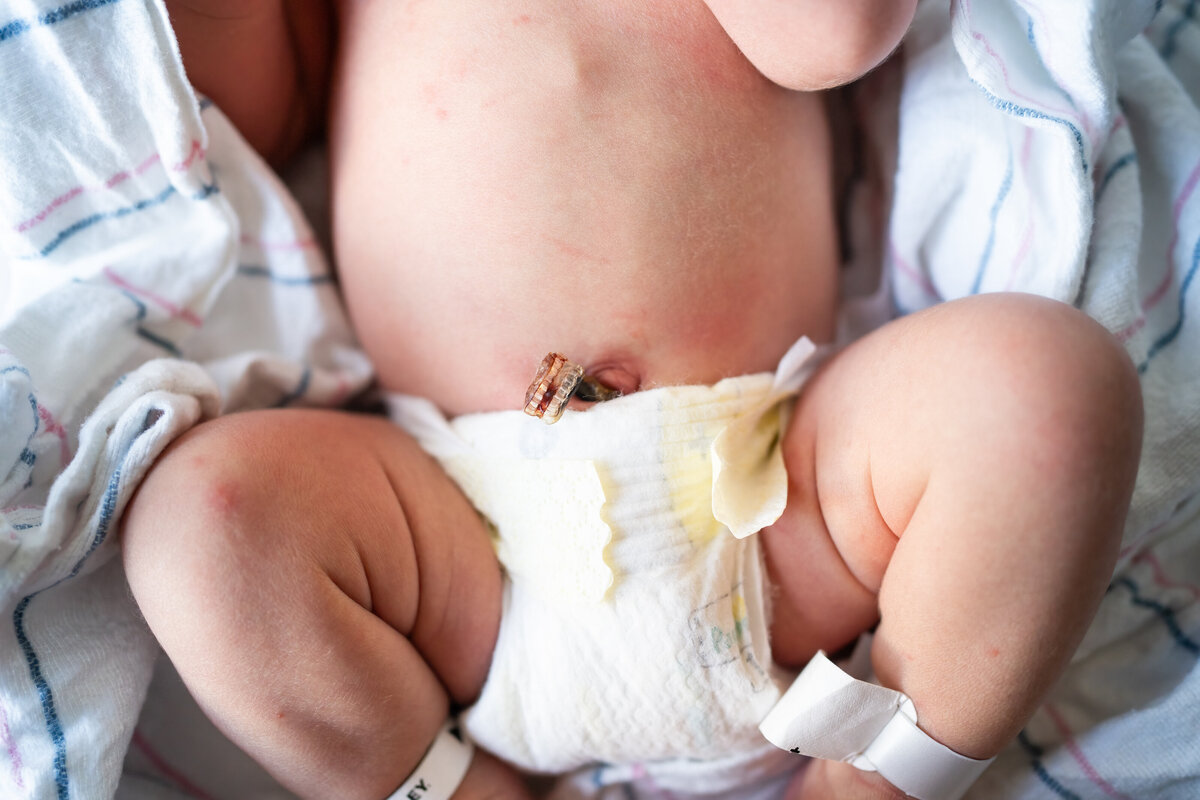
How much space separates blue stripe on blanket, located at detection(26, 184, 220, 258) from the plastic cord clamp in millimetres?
516

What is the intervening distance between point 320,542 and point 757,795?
1.56 feet

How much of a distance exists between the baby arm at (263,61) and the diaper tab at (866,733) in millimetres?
700

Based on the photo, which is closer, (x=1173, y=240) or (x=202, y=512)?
(x=202, y=512)

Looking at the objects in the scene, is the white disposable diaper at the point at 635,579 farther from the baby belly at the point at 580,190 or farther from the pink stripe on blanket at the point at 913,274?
the pink stripe on blanket at the point at 913,274

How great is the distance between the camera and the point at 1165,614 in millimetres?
814

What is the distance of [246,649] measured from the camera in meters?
0.60

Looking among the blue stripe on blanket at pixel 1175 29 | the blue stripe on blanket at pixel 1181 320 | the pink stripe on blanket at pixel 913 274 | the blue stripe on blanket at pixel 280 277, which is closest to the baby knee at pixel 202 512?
the blue stripe on blanket at pixel 280 277

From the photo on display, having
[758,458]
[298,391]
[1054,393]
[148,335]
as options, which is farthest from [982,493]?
[148,335]

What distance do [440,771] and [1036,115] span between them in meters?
0.73

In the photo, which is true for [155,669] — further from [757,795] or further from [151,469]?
[757,795]

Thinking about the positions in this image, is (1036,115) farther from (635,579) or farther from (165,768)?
(165,768)

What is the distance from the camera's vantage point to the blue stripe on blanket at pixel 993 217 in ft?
2.55

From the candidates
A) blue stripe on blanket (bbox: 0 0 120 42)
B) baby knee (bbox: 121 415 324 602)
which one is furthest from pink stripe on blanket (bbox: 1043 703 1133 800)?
blue stripe on blanket (bbox: 0 0 120 42)

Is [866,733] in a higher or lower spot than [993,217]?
lower
